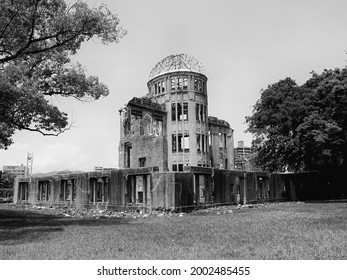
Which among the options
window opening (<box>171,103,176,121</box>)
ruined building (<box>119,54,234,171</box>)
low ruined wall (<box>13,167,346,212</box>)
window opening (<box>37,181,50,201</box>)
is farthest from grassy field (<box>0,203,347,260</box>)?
window opening (<box>171,103,176,121</box>)

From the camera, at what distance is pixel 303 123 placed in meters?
24.6

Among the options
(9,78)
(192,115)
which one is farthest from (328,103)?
(9,78)

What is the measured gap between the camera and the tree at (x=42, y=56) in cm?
1184

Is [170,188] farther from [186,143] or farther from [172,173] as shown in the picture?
[186,143]

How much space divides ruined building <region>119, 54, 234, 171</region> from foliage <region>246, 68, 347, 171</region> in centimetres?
741

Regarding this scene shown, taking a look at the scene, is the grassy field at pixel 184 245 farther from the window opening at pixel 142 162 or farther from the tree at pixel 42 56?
the window opening at pixel 142 162

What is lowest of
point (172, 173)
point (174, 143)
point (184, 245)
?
point (184, 245)

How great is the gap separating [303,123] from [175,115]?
16.2 m

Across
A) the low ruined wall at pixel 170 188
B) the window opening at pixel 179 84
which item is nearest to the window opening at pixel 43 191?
the low ruined wall at pixel 170 188

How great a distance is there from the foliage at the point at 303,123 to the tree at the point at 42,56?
53.0 ft

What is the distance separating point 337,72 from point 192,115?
1646 centimetres

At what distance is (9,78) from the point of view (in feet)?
38.2

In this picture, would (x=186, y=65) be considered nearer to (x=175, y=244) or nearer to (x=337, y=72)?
(x=337, y=72)

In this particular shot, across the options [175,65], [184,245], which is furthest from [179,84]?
[184,245]
